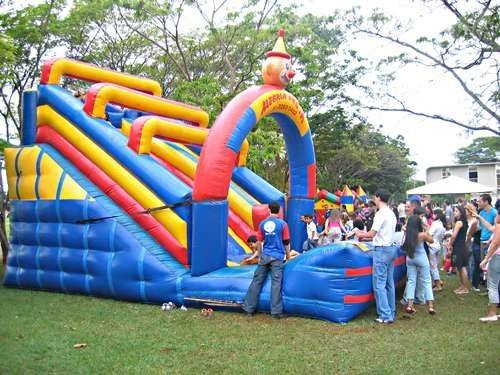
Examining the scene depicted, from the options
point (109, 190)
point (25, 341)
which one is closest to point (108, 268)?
point (109, 190)

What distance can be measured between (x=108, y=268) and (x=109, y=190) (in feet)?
3.83

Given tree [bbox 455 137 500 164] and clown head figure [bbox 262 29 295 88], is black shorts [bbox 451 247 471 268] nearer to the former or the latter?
clown head figure [bbox 262 29 295 88]

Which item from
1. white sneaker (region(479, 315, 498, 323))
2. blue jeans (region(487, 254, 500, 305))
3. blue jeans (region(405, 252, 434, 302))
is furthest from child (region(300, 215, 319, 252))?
blue jeans (region(487, 254, 500, 305))

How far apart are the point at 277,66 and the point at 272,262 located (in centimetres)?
326

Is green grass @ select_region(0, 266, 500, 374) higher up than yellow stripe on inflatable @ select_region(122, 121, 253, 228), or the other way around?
yellow stripe on inflatable @ select_region(122, 121, 253, 228)

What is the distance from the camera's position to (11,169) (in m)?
9.04

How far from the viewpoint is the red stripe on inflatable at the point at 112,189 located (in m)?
7.20

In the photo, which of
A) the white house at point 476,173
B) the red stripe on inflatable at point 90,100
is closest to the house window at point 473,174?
the white house at point 476,173

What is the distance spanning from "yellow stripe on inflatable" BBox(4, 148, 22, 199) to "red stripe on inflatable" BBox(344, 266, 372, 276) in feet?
18.6

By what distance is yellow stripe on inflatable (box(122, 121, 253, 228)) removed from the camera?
8711 mm

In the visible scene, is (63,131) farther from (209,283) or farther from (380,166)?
(380,166)

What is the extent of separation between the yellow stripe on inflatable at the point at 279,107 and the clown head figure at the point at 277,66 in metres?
0.19

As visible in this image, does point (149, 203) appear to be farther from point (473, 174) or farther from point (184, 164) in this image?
point (473, 174)

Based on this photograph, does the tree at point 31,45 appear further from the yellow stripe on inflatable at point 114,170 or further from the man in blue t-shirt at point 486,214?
the man in blue t-shirt at point 486,214
